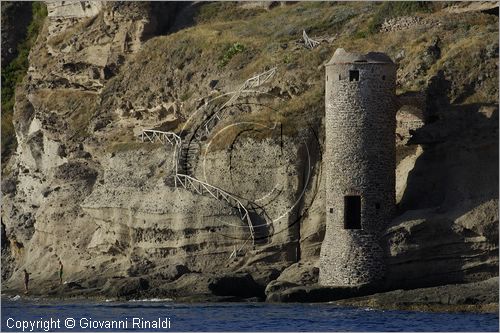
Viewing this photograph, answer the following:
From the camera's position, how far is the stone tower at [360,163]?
67.2m

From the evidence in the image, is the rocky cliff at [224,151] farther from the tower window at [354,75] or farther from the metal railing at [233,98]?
the tower window at [354,75]

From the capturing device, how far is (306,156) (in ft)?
238

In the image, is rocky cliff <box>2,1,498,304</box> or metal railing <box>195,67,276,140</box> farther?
metal railing <box>195,67,276,140</box>

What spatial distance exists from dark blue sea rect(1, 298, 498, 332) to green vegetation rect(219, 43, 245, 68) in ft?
50.5

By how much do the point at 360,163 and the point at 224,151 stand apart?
863cm

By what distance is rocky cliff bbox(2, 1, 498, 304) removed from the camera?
68.2 metres

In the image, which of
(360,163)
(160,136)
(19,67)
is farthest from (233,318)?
(19,67)

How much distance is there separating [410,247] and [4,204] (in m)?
24.3

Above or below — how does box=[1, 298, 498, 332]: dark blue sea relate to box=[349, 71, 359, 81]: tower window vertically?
below

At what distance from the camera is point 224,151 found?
74.6 m

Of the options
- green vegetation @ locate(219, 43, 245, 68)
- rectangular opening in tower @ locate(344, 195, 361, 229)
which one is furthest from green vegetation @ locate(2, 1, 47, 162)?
rectangular opening in tower @ locate(344, 195, 361, 229)

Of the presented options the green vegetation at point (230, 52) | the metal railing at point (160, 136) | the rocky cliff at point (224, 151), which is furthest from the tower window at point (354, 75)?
the green vegetation at point (230, 52)

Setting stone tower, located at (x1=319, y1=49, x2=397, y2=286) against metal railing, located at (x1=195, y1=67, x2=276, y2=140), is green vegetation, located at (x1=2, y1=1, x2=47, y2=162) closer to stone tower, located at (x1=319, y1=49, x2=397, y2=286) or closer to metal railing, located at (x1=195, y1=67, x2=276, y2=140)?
metal railing, located at (x1=195, y1=67, x2=276, y2=140)

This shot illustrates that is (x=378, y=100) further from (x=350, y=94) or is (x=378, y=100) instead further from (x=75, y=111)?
(x=75, y=111)
